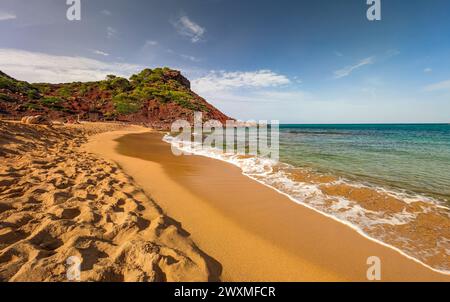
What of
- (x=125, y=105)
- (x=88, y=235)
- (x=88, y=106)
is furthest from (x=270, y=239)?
(x=88, y=106)

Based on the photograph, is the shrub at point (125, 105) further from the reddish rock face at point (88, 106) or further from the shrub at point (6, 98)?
the shrub at point (6, 98)

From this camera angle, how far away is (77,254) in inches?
94.3

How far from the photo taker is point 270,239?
137 inches

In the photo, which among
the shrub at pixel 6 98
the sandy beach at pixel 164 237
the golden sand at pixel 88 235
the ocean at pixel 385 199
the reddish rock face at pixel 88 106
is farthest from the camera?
the reddish rock face at pixel 88 106

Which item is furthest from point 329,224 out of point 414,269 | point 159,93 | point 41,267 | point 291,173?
point 159,93

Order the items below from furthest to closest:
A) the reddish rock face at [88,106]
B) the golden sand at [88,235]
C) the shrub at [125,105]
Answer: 1. the shrub at [125,105]
2. the reddish rock face at [88,106]
3. the golden sand at [88,235]

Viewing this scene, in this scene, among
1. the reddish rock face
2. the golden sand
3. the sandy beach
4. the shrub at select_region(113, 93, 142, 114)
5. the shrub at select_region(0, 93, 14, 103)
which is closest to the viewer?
the golden sand

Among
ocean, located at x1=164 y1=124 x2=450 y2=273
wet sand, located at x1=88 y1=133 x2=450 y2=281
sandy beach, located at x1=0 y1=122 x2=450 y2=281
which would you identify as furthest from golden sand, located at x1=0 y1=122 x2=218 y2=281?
ocean, located at x1=164 y1=124 x2=450 y2=273

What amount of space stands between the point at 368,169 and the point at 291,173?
162 inches

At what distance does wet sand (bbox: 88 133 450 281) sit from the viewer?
2732 mm

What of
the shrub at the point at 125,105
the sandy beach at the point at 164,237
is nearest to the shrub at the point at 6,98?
the shrub at the point at 125,105

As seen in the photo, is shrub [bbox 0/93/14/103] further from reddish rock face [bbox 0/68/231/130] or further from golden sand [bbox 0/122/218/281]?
golden sand [bbox 0/122/218/281]

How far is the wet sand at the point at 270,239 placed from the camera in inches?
108

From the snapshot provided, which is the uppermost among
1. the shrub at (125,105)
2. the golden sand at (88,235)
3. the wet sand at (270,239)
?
the shrub at (125,105)
